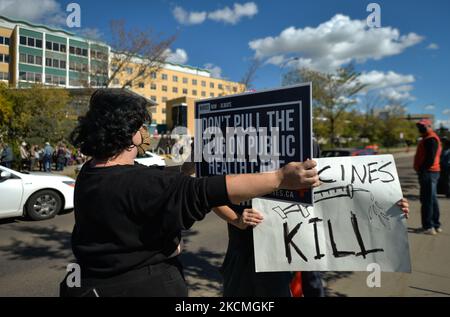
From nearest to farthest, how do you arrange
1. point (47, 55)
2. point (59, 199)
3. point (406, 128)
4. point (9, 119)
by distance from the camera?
point (59, 199), point (9, 119), point (406, 128), point (47, 55)

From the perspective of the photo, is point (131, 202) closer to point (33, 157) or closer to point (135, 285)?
point (135, 285)

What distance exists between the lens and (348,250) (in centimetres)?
181

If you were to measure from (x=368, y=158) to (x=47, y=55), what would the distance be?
65.2 m

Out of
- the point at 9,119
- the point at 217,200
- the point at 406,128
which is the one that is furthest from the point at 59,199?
the point at 406,128

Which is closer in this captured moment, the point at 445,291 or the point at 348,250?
the point at 348,250

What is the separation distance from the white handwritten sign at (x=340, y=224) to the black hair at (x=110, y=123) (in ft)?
2.81

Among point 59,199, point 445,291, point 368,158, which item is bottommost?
point 445,291

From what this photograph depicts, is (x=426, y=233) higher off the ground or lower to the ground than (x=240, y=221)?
lower

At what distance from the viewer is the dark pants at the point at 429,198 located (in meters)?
5.14

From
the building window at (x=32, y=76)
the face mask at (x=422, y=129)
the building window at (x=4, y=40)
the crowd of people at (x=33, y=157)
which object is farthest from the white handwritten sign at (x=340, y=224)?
the building window at (x=4, y=40)

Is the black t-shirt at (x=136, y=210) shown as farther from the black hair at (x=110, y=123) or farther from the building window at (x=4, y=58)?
the building window at (x=4, y=58)

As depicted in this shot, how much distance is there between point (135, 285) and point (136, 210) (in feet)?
1.10

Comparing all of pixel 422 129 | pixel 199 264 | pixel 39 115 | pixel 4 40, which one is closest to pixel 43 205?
pixel 199 264

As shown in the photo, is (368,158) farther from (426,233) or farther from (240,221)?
(426,233)
